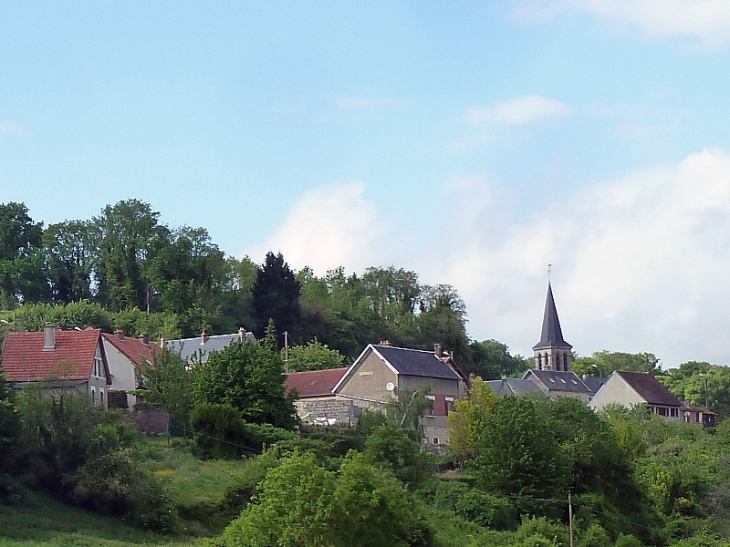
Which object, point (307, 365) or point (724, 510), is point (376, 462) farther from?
point (307, 365)

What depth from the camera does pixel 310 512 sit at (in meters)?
31.9

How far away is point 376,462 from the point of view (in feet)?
162

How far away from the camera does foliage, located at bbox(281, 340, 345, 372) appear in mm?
76625

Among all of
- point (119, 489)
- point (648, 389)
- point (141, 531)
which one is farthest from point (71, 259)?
point (141, 531)

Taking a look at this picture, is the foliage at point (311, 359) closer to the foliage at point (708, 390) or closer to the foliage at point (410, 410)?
the foliage at point (410, 410)

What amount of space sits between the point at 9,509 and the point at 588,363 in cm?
10253

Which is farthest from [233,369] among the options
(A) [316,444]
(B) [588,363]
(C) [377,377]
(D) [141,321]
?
Result: (B) [588,363]

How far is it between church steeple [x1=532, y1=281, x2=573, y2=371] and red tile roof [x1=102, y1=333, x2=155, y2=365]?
5722 centimetres

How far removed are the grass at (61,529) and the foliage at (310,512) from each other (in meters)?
3.78

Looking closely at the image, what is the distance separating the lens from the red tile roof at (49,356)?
5103 cm

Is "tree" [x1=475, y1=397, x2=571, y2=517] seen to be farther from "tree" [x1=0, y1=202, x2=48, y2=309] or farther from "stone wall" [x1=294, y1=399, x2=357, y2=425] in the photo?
"tree" [x1=0, y1=202, x2=48, y2=309]

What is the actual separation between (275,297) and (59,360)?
116 ft

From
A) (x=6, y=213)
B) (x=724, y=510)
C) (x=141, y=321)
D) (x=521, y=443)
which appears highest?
(x=6, y=213)

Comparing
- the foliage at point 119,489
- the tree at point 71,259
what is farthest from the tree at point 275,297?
the foliage at point 119,489
